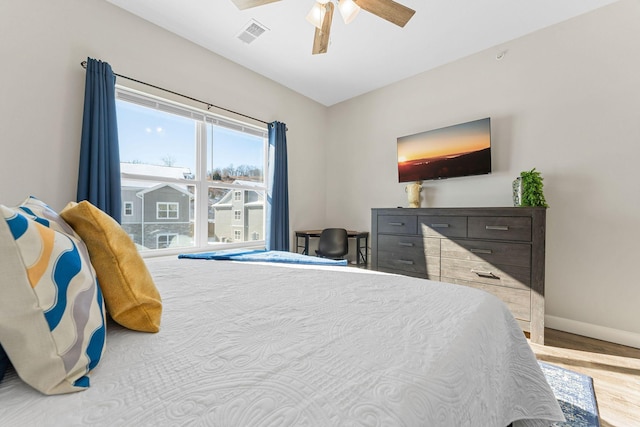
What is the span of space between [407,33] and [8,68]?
313 cm

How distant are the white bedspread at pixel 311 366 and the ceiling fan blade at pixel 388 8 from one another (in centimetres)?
167

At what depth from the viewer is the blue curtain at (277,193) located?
3.35 metres

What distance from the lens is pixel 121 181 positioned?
7.63 feet

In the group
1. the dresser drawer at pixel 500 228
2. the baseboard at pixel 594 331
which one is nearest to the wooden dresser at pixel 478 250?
the dresser drawer at pixel 500 228

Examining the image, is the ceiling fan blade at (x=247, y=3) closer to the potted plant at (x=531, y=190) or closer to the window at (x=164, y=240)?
the window at (x=164, y=240)

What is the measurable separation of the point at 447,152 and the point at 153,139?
9.88 ft

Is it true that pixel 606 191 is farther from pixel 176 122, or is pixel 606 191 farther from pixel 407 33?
pixel 176 122

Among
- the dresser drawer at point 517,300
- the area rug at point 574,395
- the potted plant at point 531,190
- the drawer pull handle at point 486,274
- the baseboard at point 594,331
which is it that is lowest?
the area rug at point 574,395

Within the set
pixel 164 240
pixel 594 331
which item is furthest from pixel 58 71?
pixel 594 331

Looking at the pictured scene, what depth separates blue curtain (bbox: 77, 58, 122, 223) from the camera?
6.69 feet

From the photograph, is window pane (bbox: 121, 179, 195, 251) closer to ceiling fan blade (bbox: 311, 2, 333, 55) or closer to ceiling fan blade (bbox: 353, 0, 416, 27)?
ceiling fan blade (bbox: 311, 2, 333, 55)

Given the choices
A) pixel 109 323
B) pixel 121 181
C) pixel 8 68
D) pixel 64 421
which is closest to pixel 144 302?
pixel 109 323

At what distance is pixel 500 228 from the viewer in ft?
7.13

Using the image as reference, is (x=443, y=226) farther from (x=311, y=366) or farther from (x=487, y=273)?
(x=311, y=366)
